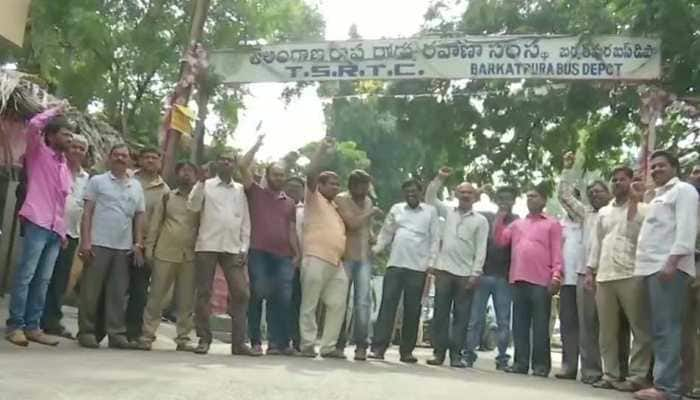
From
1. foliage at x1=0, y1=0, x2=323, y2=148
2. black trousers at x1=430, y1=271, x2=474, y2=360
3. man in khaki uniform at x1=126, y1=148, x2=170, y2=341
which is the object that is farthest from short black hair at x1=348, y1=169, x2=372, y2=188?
foliage at x1=0, y1=0, x2=323, y2=148

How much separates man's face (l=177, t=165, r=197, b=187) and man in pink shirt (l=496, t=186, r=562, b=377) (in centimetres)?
306

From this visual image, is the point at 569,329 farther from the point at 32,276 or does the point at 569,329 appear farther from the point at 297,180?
the point at 32,276

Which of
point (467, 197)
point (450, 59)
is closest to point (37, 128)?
point (467, 197)

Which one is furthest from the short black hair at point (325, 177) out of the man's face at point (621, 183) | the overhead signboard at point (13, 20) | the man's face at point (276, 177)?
the overhead signboard at point (13, 20)

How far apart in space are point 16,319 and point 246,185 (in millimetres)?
2220

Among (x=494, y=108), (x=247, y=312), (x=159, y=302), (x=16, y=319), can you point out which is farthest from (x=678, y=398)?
(x=494, y=108)

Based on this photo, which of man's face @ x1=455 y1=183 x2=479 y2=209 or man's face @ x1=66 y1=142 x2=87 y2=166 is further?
man's face @ x1=455 y1=183 x2=479 y2=209

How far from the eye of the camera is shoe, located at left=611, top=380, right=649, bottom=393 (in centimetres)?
730

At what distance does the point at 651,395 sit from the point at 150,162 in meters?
4.65

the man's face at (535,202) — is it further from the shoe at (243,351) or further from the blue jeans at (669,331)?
the shoe at (243,351)

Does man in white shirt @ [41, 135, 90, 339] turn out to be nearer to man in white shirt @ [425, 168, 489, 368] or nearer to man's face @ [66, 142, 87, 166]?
man's face @ [66, 142, 87, 166]

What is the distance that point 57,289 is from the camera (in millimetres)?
8336

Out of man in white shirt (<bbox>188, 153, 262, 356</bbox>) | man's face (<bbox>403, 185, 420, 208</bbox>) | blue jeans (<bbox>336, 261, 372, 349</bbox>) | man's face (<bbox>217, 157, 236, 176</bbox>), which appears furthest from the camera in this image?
man's face (<bbox>403, 185, 420, 208</bbox>)

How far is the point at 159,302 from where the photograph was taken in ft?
26.9
